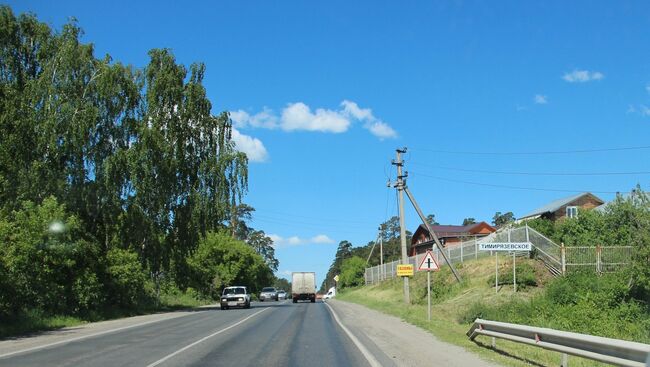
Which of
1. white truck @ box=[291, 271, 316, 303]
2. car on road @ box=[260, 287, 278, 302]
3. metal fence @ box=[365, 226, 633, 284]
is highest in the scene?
metal fence @ box=[365, 226, 633, 284]

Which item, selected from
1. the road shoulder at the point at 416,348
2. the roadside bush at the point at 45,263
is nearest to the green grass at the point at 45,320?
the roadside bush at the point at 45,263

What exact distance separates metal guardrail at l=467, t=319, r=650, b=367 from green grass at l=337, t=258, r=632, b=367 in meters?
0.48

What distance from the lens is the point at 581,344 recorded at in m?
9.73

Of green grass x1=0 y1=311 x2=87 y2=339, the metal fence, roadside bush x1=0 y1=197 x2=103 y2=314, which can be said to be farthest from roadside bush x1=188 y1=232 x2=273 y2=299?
green grass x1=0 y1=311 x2=87 y2=339

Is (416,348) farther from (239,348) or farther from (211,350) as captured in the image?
(211,350)

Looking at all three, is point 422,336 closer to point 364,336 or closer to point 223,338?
point 364,336

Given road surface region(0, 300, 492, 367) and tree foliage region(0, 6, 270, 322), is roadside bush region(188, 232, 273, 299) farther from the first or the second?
road surface region(0, 300, 492, 367)

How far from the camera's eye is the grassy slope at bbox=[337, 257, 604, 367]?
1284 centimetres

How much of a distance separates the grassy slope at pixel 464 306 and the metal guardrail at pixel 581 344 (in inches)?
18.7

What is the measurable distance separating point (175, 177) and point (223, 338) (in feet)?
76.3

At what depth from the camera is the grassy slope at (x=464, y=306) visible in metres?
12.8

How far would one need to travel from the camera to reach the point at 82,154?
3497 cm

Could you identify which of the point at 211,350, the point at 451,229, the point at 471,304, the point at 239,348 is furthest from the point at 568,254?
the point at 451,229

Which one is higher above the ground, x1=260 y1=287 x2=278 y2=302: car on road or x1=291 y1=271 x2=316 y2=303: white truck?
x1=291 y1=271 x2=316 y2=303: white truck
